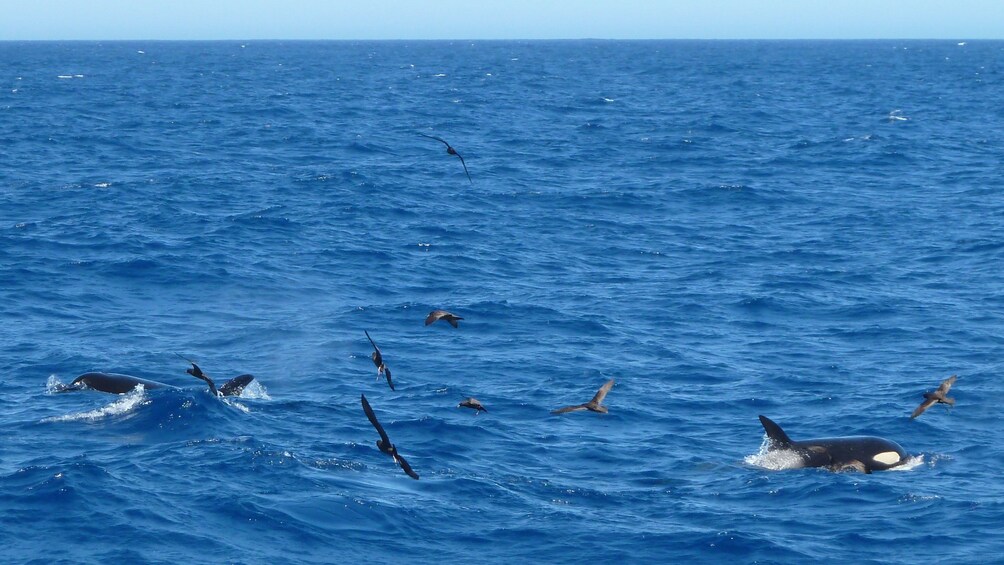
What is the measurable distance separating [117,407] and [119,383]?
1.39 metres

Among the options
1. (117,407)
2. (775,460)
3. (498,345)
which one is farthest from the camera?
(498,345)

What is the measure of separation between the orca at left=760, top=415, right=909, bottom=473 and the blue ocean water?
0.51 metres

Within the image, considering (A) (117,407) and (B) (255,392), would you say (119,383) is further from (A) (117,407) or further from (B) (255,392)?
(B) (255,392)

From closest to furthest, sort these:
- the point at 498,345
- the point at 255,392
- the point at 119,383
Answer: the point at 119,383
the point at 255,392
the point at 498,345

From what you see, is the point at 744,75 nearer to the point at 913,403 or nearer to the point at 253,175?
the point at 253,175

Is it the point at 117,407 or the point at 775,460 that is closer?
the point at 775,460

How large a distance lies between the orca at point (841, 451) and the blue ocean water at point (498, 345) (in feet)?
1.67

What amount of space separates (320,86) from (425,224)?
98258mm

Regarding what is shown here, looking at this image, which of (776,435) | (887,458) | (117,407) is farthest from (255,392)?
(887,458)

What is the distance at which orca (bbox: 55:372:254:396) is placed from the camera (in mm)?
30328

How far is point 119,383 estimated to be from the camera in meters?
30.7

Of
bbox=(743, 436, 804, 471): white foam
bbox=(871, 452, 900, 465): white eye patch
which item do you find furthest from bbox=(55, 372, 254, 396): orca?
bbox=(871, 452, 900, 465): white eye patch

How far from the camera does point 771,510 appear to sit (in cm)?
2395

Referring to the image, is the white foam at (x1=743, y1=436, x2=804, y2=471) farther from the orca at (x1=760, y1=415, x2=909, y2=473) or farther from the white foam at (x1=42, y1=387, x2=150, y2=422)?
the white foam at (x1=42, y1=387, x2=150, y2=422)
